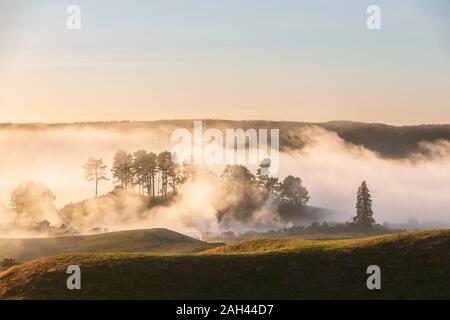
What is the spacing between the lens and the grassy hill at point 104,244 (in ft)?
431

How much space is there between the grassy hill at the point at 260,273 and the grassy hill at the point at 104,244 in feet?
156

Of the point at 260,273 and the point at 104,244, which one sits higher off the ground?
the point at 260,273

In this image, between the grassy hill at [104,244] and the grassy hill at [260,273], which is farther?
the grassy hill at [104,244]

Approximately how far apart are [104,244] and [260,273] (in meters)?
74.5

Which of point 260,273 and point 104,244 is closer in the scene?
point 260,273

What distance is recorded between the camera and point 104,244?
5674 inches

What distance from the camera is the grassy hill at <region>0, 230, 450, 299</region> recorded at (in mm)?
71250

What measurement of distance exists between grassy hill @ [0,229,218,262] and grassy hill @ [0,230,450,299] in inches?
1867

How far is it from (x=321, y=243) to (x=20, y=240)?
83.5 m

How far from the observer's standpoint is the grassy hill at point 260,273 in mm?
71250
